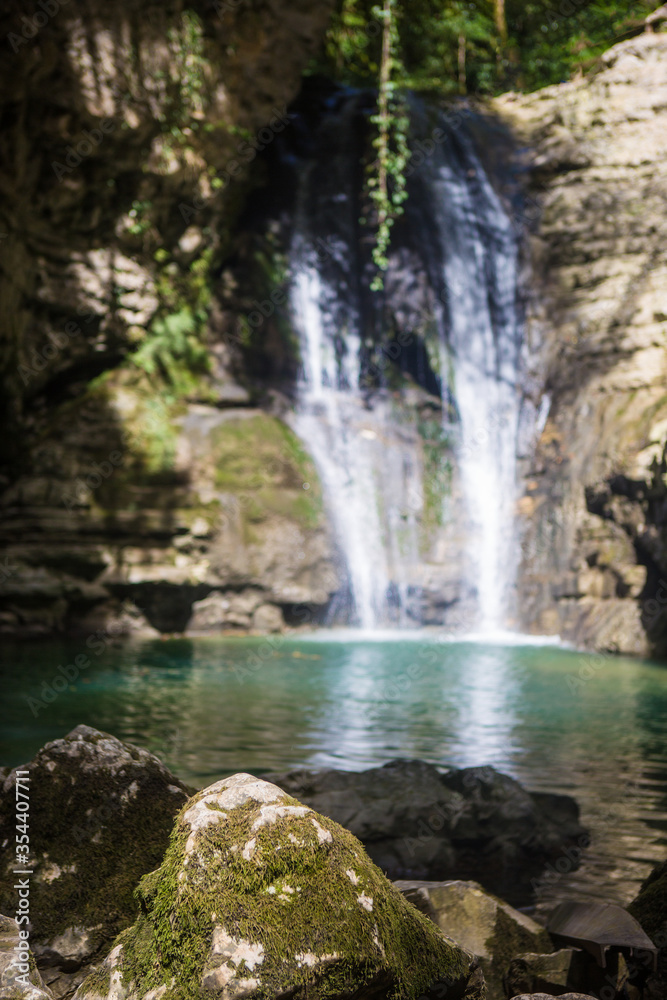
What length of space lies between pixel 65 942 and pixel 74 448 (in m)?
12.9

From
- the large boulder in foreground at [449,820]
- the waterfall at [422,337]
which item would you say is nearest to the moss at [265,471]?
the waterfall at [422,337]

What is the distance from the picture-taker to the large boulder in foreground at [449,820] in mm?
3992

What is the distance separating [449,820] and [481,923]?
1349 mm

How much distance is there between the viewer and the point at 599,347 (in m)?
16.6

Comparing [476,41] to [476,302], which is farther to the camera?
[476,41]

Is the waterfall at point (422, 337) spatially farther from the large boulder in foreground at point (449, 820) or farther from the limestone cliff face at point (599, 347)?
the large boulder in foreground at point (449, 820)

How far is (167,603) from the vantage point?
14.9 meters

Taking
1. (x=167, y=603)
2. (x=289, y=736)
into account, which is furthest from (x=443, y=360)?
(x=289, y=736)

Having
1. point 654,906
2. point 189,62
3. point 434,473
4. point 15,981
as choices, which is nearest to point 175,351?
point 189,62

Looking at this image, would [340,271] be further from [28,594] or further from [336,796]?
[336,796]

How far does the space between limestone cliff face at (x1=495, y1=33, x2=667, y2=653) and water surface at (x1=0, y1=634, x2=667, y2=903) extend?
7.90ft

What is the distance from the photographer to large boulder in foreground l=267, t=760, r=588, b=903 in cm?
399

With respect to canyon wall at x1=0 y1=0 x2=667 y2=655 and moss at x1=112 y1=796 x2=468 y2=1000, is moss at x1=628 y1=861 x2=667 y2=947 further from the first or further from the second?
canyon wall at x1=0 y1=0 x2=667 y2=655

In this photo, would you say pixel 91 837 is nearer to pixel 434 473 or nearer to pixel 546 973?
pixel 546 973
